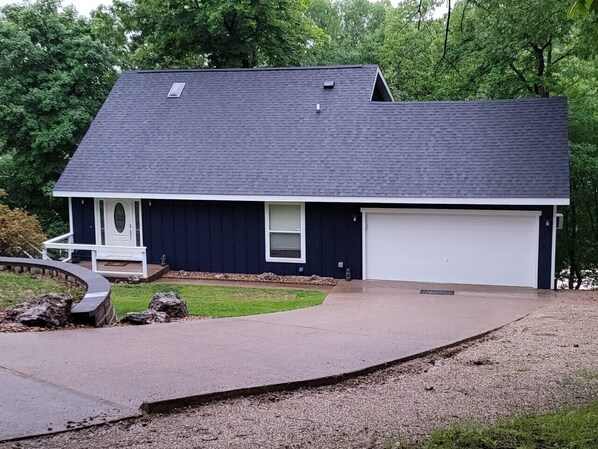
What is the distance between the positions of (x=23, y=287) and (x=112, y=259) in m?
7.19

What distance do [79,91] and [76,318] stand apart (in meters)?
17.7

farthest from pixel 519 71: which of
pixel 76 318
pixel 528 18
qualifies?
pixel 76 318

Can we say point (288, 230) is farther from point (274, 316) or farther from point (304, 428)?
point (304, 428)

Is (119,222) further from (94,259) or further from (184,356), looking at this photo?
(184,356)

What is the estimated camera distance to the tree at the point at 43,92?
2267 centimetres

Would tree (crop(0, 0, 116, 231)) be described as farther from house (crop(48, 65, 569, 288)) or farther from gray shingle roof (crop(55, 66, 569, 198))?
house (crop(48, 65, 569, 288))

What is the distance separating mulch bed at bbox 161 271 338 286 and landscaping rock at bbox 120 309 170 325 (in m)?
7.23

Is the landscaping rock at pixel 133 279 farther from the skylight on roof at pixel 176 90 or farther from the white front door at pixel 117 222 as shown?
the skylight on roof at pixel 176 90

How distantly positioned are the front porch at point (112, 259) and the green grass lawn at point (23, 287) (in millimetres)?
4943

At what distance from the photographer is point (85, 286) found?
1020 cm

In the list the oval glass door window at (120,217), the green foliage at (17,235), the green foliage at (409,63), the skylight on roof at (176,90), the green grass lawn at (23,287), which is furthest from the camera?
the green foliage at (409,63)

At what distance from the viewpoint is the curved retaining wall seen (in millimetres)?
8219

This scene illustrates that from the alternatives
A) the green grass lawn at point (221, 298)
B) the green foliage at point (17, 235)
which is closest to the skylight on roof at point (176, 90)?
the green foliage at point (17, 235)

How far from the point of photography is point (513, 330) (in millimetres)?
9148
